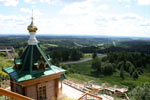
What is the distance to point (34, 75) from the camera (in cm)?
838

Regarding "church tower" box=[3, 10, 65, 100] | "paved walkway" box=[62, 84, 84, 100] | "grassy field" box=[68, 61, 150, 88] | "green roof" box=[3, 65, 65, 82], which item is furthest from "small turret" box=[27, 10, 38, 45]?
"grassy field" box=[68, 61, 150, 88]

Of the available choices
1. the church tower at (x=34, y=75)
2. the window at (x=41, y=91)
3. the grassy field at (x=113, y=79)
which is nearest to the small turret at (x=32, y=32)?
the church tower at (x=34, y=75)

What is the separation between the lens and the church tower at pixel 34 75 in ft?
26.9

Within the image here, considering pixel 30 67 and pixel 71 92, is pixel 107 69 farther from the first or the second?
pixel 30 67

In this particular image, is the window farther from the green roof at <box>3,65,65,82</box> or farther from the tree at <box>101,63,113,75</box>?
the tree at <box>101,63,113,75</box>

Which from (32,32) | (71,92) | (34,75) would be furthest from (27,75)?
(71,92)

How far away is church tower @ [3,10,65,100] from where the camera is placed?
8195mm

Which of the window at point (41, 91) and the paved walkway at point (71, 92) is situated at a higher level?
the window at point (41, 91)

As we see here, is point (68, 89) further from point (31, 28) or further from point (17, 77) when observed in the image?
point (31, 28)

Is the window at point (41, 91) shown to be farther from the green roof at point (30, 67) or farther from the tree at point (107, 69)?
the tree at point (107, 69)

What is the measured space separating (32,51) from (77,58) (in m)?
56.0

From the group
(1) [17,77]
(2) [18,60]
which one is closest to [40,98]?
(1) [17,77]

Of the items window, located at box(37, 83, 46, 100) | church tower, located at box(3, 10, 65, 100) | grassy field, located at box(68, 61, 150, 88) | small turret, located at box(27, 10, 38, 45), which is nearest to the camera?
church tower, located at box(3, 10, 65, 100)

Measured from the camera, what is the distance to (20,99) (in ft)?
15.0
